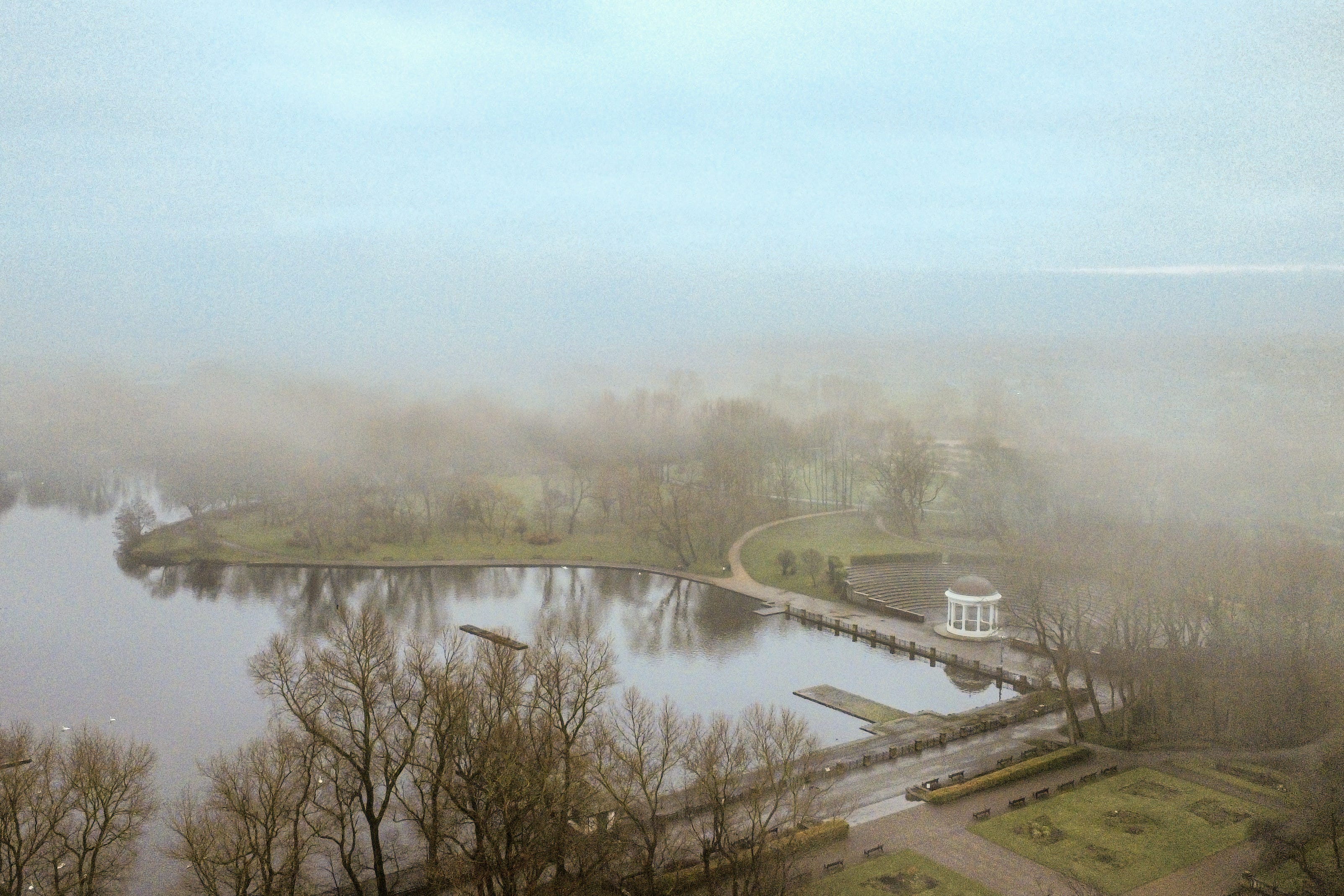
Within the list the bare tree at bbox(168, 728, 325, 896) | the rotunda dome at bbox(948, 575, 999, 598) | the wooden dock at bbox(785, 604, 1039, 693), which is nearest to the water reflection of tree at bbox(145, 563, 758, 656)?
the wooden dock at bbox(785, 604, 1039, 693)

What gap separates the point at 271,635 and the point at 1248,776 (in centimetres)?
3398

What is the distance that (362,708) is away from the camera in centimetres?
1936

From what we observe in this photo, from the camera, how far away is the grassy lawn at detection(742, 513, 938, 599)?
48312 mm

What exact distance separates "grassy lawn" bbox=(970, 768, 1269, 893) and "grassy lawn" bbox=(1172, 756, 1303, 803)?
31.5 inches

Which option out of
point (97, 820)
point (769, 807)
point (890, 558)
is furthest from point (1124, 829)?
point (890, 558)

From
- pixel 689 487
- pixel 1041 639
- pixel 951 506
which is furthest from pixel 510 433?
pixel 1041 639

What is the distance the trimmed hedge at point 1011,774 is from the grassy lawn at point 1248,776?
7.58ft

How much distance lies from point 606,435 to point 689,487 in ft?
48.7

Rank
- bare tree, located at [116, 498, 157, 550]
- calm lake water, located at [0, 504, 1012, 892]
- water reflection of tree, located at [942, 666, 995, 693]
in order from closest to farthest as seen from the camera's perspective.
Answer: calm lake water, located at [0, 504, 1012, 892] → water reflection of tree, located at [942, 666, 995, 693] → bare tree, located at [116, 498, 157, 550]

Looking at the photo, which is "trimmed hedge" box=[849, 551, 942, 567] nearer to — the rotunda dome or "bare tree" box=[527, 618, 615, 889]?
the rotunda dome

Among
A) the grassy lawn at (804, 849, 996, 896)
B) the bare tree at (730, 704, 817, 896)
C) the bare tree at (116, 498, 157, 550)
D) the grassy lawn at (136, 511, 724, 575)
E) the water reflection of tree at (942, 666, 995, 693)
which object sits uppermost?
the bare tree at (116, 498, 157, 550)

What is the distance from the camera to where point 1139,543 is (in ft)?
120

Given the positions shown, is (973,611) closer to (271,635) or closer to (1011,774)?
(1011,774)

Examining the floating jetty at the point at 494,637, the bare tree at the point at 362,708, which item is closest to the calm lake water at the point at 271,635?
the floating jetty at the point at 494,637
